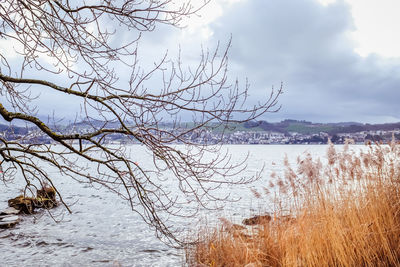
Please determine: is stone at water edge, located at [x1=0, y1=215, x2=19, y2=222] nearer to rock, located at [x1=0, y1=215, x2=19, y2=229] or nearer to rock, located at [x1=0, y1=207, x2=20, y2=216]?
rock, located at [x1=0, y1=215, x2=19, y2=229]

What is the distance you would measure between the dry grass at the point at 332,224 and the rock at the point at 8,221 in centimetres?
914

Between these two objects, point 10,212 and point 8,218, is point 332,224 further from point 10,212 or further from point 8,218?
point 10,212

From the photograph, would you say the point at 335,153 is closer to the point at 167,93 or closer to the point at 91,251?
the point at 167,93

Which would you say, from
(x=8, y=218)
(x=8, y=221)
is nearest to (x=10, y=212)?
(x=8, y=218)

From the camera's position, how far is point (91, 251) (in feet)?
31.1

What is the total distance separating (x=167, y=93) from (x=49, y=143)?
94.4 inches

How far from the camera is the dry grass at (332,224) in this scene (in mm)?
4457

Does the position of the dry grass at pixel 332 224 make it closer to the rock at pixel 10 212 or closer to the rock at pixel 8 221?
the rock at pixel 8 221

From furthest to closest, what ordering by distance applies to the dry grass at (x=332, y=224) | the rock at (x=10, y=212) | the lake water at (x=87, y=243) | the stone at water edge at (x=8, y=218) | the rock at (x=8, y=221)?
the rock at (x=10, y=212) → the stone at water edge at (x=8, y=218) → the rock at (x=8, y=221) → the lake water at (x=87, y=243) → the dry grass at (x=332, y=224)

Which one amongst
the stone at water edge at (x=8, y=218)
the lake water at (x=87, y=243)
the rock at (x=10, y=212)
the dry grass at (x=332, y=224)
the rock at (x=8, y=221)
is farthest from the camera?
the rock at (x=10, y=212)

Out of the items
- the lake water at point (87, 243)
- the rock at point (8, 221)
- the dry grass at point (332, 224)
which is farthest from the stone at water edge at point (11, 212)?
the dry grass at point (332, 224)

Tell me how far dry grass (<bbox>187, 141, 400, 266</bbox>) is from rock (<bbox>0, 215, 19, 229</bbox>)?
9141mm

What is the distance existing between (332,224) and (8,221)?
13387mm

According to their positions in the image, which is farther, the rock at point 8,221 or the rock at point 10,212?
the rock at point 10,212
